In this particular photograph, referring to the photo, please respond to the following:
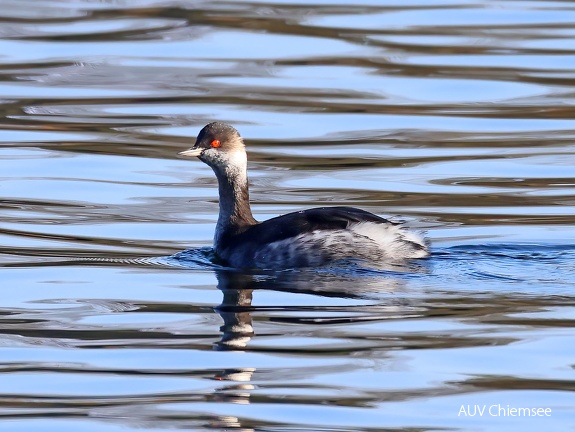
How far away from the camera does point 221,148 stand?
32.7ft

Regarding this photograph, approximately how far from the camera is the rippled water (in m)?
6.51

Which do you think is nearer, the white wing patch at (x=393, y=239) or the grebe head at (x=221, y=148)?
the white wing patch at (x=393, y=239)

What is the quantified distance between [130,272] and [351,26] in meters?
10.6

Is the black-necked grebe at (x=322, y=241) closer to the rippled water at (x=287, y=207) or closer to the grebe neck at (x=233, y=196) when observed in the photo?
the rippled water at (x=287, y=207)

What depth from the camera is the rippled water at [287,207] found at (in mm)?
6512

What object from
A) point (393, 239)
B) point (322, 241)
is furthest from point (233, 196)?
point (393, 239)

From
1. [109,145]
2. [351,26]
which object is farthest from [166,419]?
[351,26]

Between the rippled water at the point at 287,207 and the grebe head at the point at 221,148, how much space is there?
0.64 metres

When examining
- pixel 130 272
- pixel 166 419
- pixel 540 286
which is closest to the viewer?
pixel 166 419

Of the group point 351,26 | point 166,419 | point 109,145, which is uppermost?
point 351,26

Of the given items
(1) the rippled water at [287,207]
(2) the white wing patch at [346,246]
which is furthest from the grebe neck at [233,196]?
(2) the white wing patch at [346,246]

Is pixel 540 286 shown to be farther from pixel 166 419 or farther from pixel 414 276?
pixel 166 419

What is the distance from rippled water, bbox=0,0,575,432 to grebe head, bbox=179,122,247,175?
25.1 inches

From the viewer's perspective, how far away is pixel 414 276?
28.8 ft
